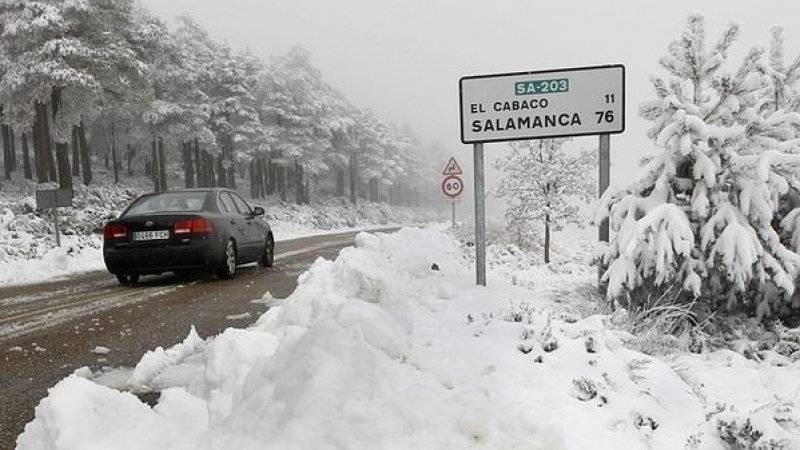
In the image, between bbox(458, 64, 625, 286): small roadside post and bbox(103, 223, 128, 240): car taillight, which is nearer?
bbox(458, 64, 625, 286): small roadside post

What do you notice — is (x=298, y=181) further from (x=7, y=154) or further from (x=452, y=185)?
(x=452, y=185)

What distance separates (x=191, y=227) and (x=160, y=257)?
0.64 m

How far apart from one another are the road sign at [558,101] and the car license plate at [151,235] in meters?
4.89

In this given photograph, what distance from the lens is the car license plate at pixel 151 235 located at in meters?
8.32

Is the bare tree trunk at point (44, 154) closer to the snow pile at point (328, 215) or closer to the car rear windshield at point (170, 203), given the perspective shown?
the snow pile at point (328, 215)

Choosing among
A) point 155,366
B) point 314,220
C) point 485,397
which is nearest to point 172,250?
point 155,366

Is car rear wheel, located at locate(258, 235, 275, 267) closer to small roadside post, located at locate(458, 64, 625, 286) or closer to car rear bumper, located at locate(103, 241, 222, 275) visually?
car rear bumper, located at locate(103, 241, 222, 275)

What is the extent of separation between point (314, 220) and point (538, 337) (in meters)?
34.7

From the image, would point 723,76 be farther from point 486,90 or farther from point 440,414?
point 440,414

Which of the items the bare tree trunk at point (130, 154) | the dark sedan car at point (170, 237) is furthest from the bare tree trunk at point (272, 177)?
the dark sedan car at point (170, 237)

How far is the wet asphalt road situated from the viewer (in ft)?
13.2

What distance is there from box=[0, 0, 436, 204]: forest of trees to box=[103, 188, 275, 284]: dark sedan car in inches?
555

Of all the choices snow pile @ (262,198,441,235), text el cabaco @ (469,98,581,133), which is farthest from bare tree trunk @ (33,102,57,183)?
text el cabaco @ (469,98,581,133)

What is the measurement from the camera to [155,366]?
13.0ft
